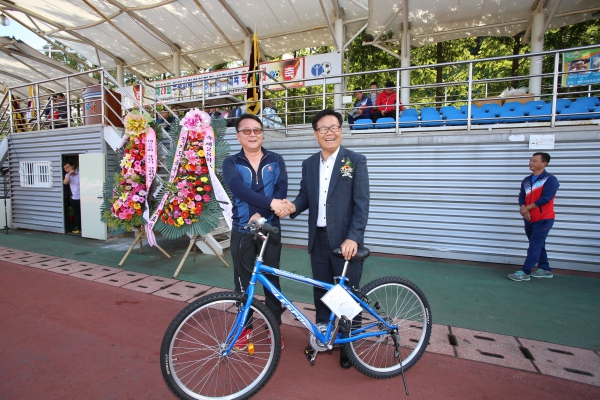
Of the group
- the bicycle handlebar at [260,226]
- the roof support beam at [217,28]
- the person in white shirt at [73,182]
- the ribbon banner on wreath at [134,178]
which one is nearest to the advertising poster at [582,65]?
the bicycle handlebar at [260,226]

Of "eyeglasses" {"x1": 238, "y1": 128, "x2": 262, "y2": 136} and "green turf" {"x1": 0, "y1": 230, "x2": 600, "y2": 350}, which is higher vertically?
"eyeglasses" {"x1": 238, "y1": 128, "x2": 262, "y2": 136}

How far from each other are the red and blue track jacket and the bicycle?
9.91 feet

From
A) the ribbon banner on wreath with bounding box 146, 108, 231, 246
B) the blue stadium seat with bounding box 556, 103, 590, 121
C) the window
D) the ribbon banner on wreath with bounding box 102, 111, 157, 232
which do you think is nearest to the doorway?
the window

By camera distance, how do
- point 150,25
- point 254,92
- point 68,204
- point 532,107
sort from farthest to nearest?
point 150,25, point 68,204, point 254,92, point 532,107

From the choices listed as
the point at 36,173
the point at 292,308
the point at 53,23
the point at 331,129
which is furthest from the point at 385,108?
the point at 53,23

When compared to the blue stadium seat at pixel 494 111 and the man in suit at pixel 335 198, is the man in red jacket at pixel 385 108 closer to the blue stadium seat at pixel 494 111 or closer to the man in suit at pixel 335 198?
the blue stadium seat at pixel 494 111

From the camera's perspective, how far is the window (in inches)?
330

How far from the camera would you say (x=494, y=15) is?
9922 millimetres

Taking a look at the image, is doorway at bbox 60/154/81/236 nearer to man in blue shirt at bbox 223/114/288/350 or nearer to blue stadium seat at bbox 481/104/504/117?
man in blue shirt at bbox 223/114/288/350

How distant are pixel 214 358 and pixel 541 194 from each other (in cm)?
480

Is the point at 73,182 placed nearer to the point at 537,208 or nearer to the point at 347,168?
the point at 347,168

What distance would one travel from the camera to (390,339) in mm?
2812

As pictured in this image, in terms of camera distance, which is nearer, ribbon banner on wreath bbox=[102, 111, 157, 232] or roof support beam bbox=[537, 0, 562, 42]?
ribbon banner on wreath bbox=[102, 111, 157, 232]

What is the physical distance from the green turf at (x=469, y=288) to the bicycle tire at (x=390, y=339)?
86cm
